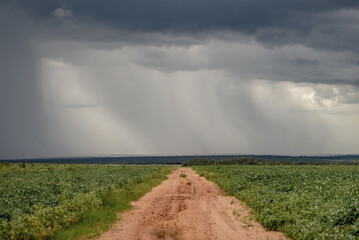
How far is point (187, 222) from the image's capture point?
1728 cm

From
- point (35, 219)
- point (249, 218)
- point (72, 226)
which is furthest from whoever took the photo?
point (249, 218)

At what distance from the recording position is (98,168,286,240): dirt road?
1488 cm

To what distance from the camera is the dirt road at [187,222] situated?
14.9 meters

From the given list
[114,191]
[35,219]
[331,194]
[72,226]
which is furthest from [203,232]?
[114,191]

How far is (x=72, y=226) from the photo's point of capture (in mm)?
16406

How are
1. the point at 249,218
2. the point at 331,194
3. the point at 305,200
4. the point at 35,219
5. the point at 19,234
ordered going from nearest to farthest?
1. the point at 19,234
2. the point at 35,219
3. the point at 249,218
4. the point at 305,200
5. the point at 331,194

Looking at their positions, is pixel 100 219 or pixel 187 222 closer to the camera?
pixel 187 222

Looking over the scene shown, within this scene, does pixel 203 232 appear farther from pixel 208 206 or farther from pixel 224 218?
pixel 208 206

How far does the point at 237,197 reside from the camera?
89.6ft

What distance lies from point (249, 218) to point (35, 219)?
11.0 m

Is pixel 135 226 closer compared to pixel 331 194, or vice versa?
pixel 135 226

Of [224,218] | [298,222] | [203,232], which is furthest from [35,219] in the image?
[298,222]

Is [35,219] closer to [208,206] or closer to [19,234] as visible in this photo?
[19,234]

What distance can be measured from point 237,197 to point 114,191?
10455mm
